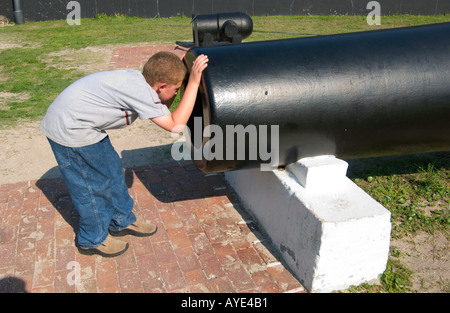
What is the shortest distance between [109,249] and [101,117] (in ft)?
2.81

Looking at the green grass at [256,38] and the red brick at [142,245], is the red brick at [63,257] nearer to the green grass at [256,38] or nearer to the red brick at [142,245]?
the red brick at [142,245]

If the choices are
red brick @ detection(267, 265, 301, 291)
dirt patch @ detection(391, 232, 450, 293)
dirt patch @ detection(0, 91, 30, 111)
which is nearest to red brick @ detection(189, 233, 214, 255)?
red brick @ detection(267, 265, 301, 291)

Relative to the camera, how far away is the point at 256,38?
32.9ft

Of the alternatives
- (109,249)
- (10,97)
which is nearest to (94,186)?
(109,249)

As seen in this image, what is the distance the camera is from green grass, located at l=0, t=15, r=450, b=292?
318 centimetres

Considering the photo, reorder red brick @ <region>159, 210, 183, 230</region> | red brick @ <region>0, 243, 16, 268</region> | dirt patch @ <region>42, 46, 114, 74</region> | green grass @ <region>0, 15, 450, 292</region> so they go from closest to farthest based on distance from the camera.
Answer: red brick @ <region>0, 243, 16, 268</region>, red brick @ <region>159, 210, 183, 230</region>, green grass @ <region>0, 15, 450, 292</region>, dirt patch @ <region>42, 46, 114, 74</region>

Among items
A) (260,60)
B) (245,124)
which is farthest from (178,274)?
(260,60)

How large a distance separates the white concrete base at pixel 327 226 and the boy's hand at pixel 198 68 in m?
0.78

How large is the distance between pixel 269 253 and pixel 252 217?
411mm
